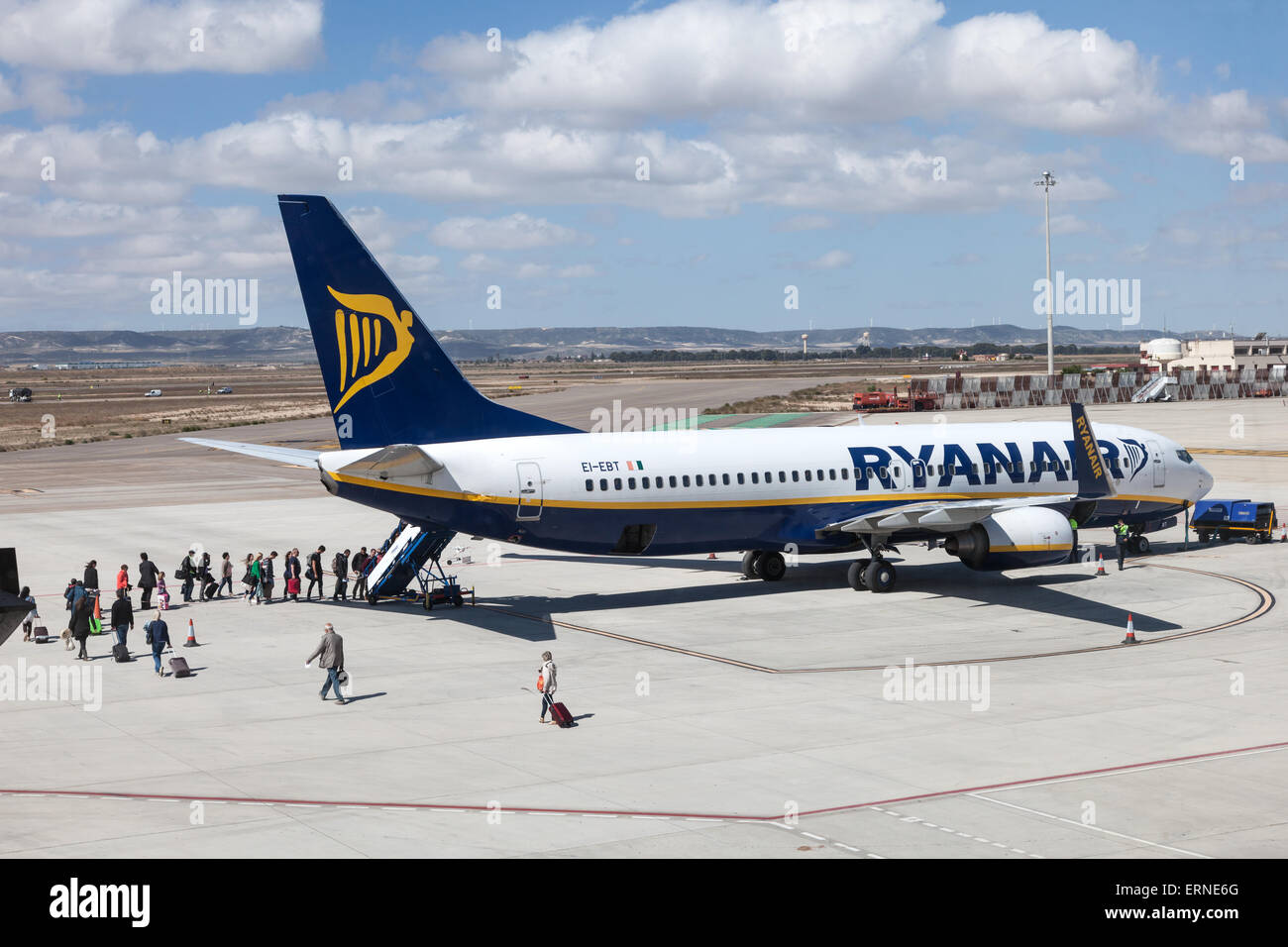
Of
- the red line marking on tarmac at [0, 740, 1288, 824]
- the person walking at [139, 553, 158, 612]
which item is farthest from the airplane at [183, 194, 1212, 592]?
the red line marking on tarmac at [0, 740, 1288, 824]

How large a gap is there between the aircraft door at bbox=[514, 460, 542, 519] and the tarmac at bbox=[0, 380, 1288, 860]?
10.6 feet

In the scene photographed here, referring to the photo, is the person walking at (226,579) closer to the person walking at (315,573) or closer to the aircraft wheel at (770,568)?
the person walking at (315,573)

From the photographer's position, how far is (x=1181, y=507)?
49406 mm

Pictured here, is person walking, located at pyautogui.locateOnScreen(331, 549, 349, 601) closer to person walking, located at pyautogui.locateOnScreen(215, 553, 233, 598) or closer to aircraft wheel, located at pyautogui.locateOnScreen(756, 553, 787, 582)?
person walking, located at pyautogui.locateOnScreen(215, 553, 233, 598)

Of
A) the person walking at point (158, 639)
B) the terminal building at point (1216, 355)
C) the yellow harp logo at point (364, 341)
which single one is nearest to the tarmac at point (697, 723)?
the person walking at point (158, 639)

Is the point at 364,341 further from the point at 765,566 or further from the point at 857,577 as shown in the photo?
the point at 857,577

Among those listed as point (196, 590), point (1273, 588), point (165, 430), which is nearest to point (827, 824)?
point (1273, 588)

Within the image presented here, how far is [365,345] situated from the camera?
36.0 m

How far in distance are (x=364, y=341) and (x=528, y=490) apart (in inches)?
241

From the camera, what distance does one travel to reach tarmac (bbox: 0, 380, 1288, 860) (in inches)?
765

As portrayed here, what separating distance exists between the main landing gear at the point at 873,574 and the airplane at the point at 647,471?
0.05 m

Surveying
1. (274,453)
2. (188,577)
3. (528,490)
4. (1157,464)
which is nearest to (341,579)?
(274,453)
